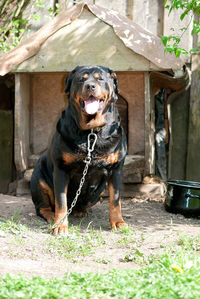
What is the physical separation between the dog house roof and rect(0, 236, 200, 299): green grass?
326 cm

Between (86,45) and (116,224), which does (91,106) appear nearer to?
(116,224)

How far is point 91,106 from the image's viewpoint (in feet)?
12.2

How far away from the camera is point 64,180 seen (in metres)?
3.87

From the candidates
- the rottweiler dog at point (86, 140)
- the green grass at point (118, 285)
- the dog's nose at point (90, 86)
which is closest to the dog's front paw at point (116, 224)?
the rottweiler dog at point (86, 140)

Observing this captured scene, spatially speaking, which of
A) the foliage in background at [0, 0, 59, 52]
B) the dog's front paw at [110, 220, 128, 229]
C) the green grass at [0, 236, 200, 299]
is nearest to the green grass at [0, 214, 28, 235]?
the dog's front paw at [110, 220, 128, 229]

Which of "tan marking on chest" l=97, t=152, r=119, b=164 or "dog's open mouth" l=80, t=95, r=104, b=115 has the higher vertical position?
"dog's open mouth" l=80, t=95, r=104, b=115

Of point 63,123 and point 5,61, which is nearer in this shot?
point 63,123

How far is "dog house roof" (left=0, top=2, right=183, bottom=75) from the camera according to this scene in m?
5.22

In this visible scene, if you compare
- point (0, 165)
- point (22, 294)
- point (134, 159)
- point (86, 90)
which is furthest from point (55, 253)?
point (0, 165)

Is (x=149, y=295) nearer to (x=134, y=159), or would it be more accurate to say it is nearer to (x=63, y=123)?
(x=63, y=123)

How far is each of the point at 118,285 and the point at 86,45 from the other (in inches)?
146

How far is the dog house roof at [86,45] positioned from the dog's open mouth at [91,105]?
161 centimetres

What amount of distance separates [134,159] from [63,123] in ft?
6.52

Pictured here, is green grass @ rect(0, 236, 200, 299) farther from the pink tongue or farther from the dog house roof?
the dog house roof
